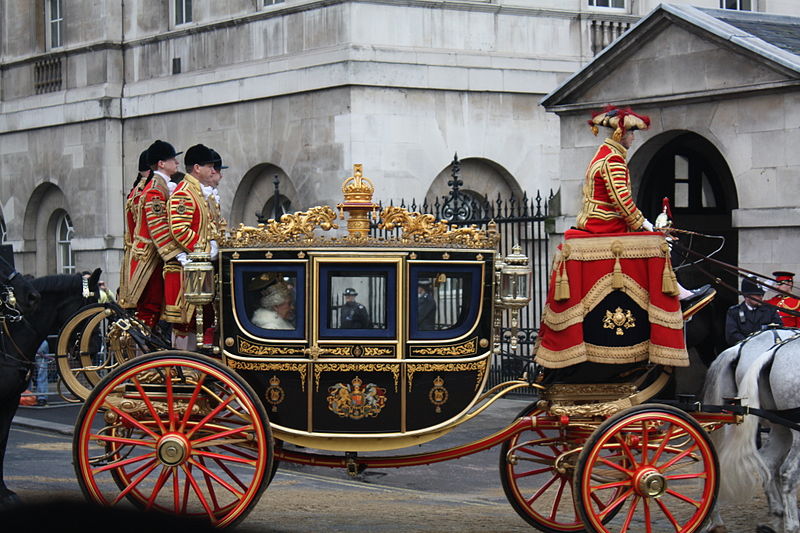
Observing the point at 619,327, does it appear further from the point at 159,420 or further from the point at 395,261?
the point at 159,420

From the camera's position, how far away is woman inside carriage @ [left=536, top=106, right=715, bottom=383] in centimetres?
712

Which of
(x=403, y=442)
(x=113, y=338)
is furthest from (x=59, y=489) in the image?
(x=403, y=442)

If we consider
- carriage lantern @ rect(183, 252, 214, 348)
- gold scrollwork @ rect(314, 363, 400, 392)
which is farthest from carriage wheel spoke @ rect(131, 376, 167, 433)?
gold scrollwork @ rect(314, 363, 400, 392)

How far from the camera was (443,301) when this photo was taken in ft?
24.1

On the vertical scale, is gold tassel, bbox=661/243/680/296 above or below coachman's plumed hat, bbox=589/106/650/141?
below

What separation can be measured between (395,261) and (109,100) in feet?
52.5

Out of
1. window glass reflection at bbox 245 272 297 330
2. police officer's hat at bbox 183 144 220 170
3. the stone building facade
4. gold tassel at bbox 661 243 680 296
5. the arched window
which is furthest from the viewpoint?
the arched window

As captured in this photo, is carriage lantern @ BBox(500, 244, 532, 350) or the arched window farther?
the arched window

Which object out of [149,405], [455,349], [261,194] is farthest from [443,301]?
[261,194]

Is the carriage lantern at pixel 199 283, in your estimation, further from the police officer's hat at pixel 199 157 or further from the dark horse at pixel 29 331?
the dark horse at pixel 29 331

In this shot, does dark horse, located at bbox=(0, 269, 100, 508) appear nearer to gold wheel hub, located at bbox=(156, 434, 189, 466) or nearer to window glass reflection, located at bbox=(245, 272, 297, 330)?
gold wheel hub, located at bbox=(156, 434, 189, 466)

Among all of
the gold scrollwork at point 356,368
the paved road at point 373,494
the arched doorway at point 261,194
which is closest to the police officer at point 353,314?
the gold scrollwork at point 356,368

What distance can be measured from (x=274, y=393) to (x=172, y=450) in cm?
68

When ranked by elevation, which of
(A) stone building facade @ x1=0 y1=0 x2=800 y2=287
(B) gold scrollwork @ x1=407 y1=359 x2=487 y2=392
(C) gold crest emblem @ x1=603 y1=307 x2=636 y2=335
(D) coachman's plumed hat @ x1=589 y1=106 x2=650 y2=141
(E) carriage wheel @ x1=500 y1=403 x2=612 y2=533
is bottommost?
(E) carriage wheel @ x1=500 y1=403 x2=612 y2=533
